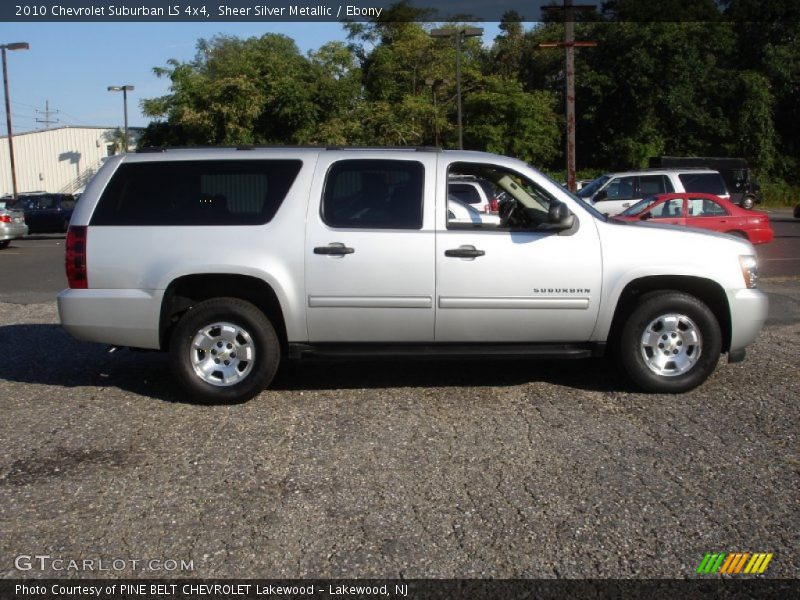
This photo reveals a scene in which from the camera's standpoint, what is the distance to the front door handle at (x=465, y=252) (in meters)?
6.23

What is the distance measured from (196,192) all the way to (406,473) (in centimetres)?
281

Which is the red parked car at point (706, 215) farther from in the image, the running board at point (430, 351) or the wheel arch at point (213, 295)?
the wheel arch at point (213, 295)

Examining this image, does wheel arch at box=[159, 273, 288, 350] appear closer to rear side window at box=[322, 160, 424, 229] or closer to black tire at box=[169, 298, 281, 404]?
black tire at box=[169, 298, 281, 404]

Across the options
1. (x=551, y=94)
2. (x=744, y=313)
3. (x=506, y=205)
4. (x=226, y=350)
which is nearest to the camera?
(x=226, y=350)

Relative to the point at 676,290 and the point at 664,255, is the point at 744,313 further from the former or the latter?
the point at 664,255

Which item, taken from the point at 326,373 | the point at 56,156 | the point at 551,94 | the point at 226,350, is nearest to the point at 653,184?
the point at 326,373

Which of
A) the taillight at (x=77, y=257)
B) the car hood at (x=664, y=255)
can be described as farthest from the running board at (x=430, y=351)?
the taillight at (x=77, y=257)

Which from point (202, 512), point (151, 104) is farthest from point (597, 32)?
point (202, 512)

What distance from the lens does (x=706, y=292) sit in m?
6.64

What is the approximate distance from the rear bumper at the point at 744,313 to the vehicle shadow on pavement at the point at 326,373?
0.90 meters

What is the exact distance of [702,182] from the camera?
19750 millimetres

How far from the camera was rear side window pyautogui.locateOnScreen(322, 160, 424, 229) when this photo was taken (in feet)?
20.8

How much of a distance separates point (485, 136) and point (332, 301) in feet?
113

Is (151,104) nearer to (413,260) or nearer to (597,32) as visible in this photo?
(597,32)
